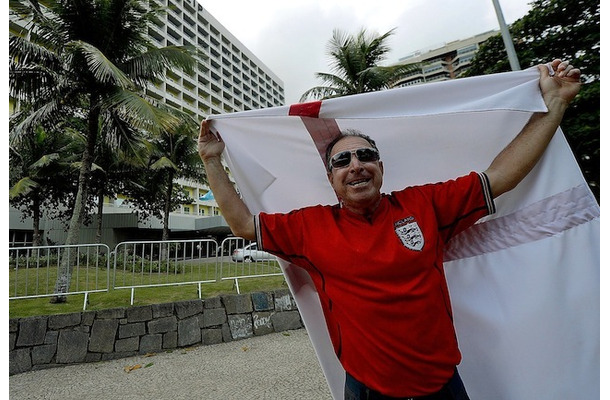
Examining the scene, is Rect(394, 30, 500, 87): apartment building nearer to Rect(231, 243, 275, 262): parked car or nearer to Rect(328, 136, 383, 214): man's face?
Rect(231, 243, 275, 262): parked car

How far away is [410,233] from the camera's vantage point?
1412 millimetres

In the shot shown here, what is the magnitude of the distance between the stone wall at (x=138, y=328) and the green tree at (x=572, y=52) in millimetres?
9238

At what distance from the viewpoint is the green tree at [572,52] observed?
9180mm

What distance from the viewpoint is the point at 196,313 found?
5.47 metres

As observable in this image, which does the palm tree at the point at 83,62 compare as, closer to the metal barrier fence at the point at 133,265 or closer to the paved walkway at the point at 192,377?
the metal barrier fence at the point at 133,265

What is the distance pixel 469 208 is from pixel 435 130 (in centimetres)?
60

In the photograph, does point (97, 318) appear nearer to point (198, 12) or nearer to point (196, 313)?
point (196, 313)

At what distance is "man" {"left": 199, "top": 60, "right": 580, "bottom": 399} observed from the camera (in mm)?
1291

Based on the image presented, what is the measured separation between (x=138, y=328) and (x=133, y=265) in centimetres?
114

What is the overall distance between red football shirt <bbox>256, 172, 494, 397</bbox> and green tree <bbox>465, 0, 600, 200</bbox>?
33.1 ft

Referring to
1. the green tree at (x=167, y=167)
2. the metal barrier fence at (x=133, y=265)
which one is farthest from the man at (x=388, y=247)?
the green tree at (x=167, y=167)

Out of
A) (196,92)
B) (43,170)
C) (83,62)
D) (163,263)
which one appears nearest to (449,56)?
(196,92)

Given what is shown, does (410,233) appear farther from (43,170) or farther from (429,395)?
(43,170)

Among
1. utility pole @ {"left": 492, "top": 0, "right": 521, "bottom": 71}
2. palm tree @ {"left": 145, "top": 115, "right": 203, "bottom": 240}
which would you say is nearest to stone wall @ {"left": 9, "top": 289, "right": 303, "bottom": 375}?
utility pole @ {"left": 492, "top": 0, "right": 521, "bottom": 71}
